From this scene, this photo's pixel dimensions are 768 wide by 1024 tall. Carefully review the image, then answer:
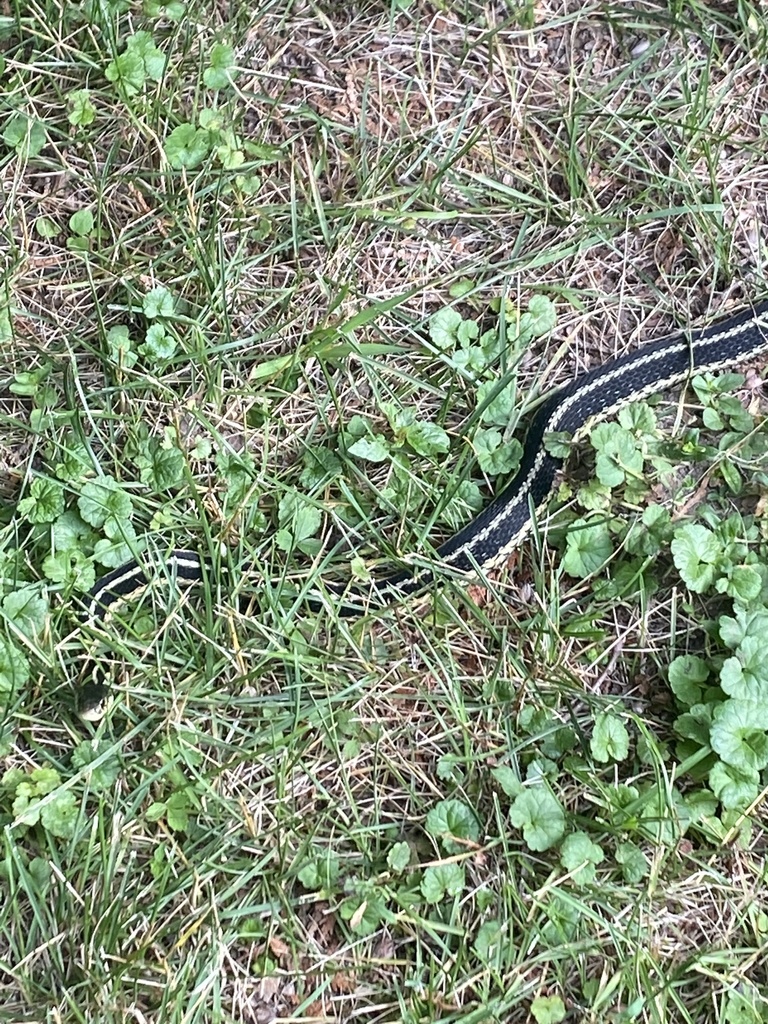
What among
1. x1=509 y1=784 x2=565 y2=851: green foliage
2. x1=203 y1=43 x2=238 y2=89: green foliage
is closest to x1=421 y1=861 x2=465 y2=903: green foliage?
x1=509 y1=784 x2=565 y2=851: green foliage

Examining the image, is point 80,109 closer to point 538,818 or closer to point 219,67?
point 219,67

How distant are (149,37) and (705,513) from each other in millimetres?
2311

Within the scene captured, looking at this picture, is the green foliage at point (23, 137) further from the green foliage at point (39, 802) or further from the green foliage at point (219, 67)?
the green foliage at point (39, 802)

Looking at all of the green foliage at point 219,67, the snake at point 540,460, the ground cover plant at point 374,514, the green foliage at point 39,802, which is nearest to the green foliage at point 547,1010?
the ground cover plant at point 374,514

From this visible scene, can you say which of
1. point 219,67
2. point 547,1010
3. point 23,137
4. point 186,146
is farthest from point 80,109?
point 547,1010

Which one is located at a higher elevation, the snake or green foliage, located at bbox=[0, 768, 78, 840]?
the snake

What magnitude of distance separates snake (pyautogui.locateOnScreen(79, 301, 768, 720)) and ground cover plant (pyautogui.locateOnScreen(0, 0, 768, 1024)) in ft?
0.17

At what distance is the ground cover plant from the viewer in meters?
2.41

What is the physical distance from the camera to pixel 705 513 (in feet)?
8.75

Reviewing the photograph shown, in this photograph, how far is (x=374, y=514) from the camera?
2719mm

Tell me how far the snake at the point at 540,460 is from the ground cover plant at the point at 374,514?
0.05 metres

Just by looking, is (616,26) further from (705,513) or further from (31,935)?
(31,935)

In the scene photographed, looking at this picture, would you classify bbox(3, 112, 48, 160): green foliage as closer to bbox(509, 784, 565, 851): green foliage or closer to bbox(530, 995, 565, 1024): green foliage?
bbox(509, 784, 565, 851): green foliage

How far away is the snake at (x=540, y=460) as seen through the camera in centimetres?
263
